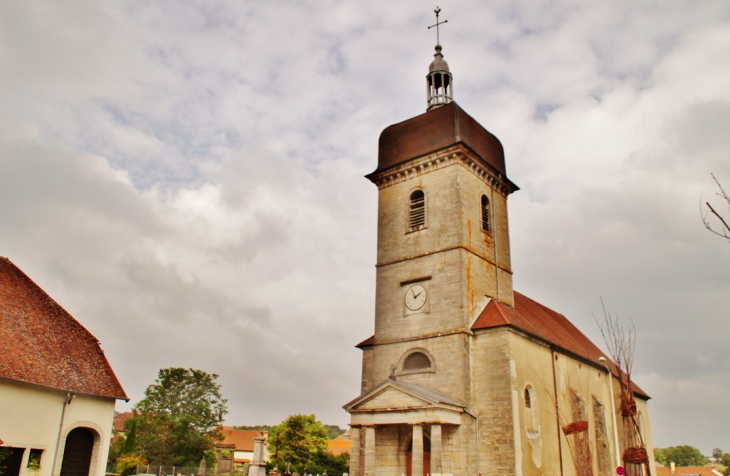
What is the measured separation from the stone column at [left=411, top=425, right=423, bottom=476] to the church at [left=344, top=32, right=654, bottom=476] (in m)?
0.03

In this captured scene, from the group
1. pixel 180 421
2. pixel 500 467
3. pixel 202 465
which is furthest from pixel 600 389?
pixel 180 421

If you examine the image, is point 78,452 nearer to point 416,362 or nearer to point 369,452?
point 369,452

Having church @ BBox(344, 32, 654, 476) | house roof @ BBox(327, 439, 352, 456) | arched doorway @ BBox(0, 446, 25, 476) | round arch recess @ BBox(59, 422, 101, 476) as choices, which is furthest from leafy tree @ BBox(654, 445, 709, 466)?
arched doorway @ BBox(0, 446, 25, 476)

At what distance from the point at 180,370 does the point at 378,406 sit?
31.2m

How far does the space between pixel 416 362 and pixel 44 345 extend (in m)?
13.4

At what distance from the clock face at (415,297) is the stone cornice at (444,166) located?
17.5ft

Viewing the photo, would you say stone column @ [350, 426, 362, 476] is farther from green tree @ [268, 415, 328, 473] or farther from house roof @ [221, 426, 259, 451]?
house roof @ [221, 426, 259, 451]

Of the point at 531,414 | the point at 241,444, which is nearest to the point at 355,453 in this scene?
the point at 531,414

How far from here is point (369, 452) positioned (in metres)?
19.6

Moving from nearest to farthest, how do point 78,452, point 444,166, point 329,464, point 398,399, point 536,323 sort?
point 78,452 → point 398,399 → point 444,166 → point 536,323 → point 329,464

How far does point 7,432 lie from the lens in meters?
15.5

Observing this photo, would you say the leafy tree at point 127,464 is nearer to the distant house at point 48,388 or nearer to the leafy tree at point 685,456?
the distant house at point 48,388

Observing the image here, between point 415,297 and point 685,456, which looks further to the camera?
point 685,456

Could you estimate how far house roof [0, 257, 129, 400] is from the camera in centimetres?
1634
